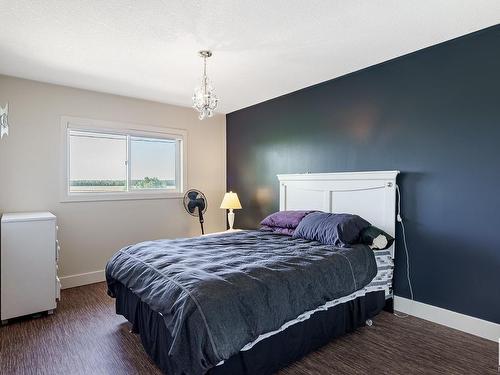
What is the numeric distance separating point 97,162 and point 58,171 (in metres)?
0.48

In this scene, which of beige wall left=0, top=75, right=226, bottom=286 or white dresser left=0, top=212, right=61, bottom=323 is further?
beige wall left=0, top=75, right=226, bottom=286

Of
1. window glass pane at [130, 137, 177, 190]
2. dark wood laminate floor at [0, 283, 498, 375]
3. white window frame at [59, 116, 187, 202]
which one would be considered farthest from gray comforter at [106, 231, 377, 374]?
window glass pane at [130, 137, 177, 190]

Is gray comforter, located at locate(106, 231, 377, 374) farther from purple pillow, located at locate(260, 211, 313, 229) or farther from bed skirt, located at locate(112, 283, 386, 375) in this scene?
purple pillow, located at locate(260, 211, 313, 229)

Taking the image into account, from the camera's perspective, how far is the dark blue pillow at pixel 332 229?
2.68 m

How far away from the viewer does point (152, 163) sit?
4402mm

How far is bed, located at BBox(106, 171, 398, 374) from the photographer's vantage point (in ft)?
5.27

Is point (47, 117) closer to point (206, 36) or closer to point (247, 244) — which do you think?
point (206, 36)

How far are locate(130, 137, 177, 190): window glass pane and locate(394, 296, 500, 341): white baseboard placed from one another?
3396 mm

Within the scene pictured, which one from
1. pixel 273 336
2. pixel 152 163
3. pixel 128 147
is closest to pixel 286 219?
pixel 273 336

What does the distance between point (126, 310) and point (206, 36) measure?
7.83 ft

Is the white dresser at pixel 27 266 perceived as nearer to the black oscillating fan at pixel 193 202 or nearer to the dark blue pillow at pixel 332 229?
the black oscillating fan at pixel 193 202

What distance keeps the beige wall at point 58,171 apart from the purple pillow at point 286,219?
1.62 m

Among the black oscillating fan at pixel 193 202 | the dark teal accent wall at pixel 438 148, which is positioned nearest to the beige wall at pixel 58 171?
the black oscillating fan at pixel 193 202

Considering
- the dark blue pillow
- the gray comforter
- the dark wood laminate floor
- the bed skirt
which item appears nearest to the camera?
the gray comforter
